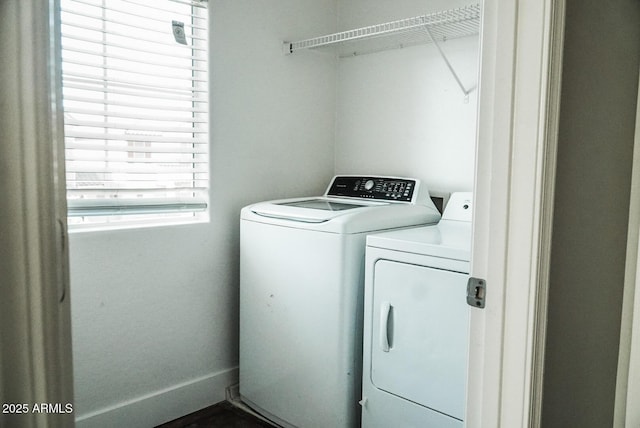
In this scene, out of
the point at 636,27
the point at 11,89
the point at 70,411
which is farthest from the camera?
the point at 636,27

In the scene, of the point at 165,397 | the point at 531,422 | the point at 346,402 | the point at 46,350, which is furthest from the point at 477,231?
the point at 165,397

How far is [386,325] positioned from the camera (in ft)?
6.03

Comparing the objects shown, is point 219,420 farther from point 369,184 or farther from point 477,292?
point 477,292

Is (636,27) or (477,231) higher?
(636,27)

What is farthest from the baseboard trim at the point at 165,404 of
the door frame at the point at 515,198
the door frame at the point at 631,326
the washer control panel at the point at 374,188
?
the door frame at the point at 631,326

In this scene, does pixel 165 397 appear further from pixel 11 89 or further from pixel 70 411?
pixel 11 89

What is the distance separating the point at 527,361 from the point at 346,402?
1.11 m

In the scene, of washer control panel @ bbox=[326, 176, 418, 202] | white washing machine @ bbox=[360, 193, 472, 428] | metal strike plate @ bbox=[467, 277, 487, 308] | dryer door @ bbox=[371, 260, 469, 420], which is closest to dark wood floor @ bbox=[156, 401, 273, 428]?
white washing machine @ bbox=[360, 193, 472, 428]

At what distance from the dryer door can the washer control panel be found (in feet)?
1.96

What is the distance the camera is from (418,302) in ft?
5.74

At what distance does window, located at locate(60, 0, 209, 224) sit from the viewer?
6.31ft

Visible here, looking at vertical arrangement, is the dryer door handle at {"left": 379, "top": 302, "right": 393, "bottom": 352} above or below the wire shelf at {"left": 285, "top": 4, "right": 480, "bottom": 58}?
below

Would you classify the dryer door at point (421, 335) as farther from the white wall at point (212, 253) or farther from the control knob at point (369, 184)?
the white wall at point (212, 253)

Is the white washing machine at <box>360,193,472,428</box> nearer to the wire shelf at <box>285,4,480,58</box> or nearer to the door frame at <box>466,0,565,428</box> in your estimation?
the door frame at <box>466,0,565,428</box>
